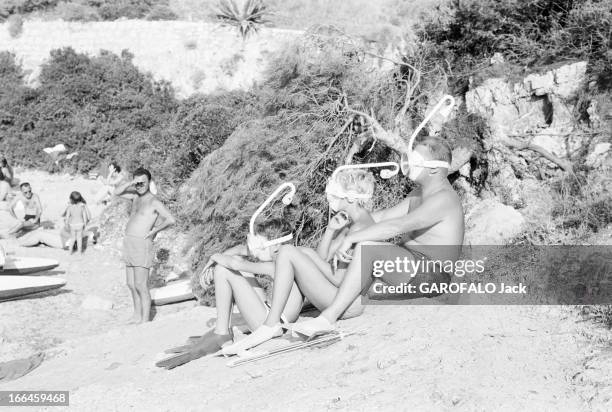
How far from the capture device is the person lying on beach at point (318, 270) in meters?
4.70

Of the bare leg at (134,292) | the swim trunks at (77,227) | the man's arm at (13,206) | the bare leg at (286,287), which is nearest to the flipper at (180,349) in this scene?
the bare leg at (286,287)

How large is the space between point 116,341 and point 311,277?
2.39m

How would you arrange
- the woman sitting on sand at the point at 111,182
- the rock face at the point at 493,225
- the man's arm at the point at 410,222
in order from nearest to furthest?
the man's arm at the point at 410,222 < the rock face at the point at 493,225 < the woman sitting on sand at the point at 111,182

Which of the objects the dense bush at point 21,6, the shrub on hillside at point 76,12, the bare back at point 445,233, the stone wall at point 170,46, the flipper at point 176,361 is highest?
the dense bush at point 21,6

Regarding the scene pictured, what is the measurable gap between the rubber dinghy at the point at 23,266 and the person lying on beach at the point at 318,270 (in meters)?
5.02

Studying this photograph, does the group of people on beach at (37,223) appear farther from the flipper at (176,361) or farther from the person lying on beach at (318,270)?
the person lying on beach at (318,270)

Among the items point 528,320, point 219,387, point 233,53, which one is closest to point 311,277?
point 219,387

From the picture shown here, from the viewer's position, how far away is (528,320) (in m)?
A: 4.51

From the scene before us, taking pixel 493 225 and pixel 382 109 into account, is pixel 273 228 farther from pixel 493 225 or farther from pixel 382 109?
pixel 493 225

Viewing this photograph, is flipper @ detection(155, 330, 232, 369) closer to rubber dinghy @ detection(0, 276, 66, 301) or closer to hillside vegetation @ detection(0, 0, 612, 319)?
hillside vegetation @ detection(0, 0, 612, 319)

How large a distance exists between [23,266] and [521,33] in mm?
6678

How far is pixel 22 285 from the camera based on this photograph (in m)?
8.15

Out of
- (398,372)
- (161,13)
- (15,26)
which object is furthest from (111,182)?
(161,13)

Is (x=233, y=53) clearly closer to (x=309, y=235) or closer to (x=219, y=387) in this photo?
(x=309, y=235)
